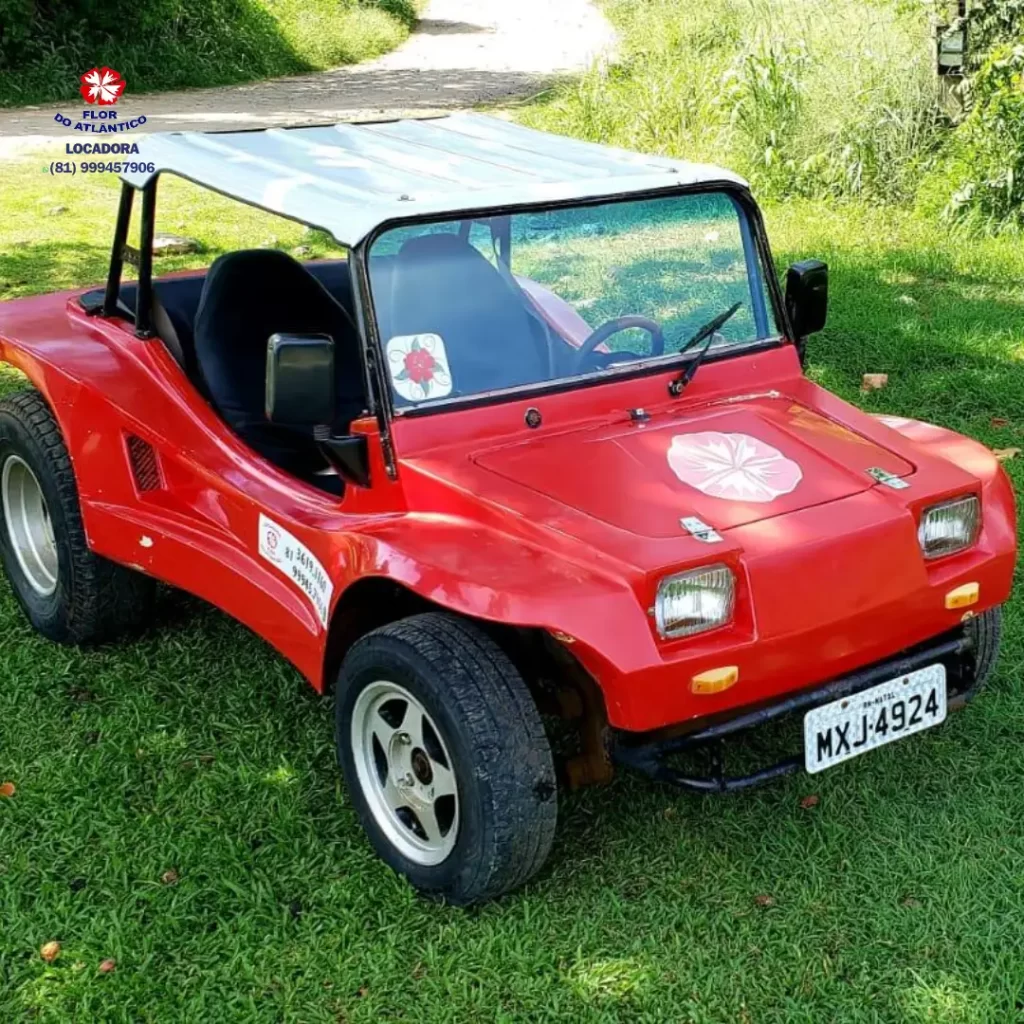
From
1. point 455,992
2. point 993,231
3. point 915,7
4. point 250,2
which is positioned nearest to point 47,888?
point 455,992

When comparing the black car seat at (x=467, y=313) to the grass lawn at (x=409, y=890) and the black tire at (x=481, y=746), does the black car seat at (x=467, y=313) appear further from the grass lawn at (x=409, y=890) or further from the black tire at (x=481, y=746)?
the grass lawn at (x=409, y=890)

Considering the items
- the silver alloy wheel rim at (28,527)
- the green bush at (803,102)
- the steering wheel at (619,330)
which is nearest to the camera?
the steering wheel at (619,330)

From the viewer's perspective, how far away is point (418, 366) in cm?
345

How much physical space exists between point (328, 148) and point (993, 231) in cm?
625

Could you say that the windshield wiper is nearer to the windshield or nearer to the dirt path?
the windshield

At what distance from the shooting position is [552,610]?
9.48 feet

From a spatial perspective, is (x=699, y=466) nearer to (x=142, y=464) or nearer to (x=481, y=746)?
(x=481, y=746)

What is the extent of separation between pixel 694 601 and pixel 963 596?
2.55 feet

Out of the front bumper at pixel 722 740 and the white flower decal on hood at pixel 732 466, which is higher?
the white flower decal on hood at pixel 732 466

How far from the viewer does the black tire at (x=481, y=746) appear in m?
3.03

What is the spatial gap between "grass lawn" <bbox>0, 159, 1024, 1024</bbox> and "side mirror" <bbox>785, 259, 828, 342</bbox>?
4.13 feet

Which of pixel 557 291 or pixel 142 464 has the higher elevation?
pixel 557 291

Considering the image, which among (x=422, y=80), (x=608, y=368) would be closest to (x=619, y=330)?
(x=608, y=368)

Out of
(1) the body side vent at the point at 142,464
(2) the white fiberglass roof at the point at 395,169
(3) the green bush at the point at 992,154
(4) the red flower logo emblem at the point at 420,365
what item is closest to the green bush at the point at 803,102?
(3) the green bush at the point at 992,154
